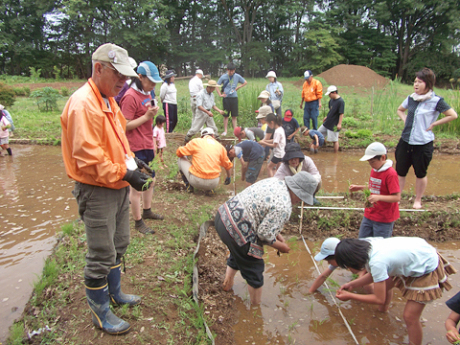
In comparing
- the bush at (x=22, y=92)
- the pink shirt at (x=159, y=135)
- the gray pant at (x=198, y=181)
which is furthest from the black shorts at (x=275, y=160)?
the bush at (x=22, y=92)

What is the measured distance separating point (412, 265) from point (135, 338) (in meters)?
2.38

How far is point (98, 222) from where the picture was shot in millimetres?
2406

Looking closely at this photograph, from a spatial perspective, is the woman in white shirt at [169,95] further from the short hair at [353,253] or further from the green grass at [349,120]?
the short hair at [353,253]

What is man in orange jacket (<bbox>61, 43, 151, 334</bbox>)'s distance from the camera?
88.7 inches

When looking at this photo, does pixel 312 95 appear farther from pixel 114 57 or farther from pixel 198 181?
pixel 114 57

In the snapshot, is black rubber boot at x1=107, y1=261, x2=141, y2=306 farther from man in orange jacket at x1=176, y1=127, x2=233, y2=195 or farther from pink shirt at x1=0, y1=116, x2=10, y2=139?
pink shirt at x1=0, y1=116, x2=10, y2=139

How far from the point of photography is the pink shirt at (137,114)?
149 inches

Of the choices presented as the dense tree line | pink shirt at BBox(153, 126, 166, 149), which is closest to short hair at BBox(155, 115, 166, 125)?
pink shirt at BBox(153, 126, 166, 149)

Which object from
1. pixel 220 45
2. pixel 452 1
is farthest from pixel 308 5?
pixel 452 1

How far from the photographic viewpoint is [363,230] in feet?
12.8

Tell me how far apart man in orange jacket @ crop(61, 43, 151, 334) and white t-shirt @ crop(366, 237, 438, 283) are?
202 centimetres

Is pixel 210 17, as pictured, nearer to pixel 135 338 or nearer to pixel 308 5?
pixel 308 5

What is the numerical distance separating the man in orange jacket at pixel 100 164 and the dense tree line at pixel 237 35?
2520cm

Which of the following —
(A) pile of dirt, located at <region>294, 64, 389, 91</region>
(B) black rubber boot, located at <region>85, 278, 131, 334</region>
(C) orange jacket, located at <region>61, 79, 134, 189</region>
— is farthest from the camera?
(A) pile of dirt, located at <region>294, 64, 389, 91</region>
